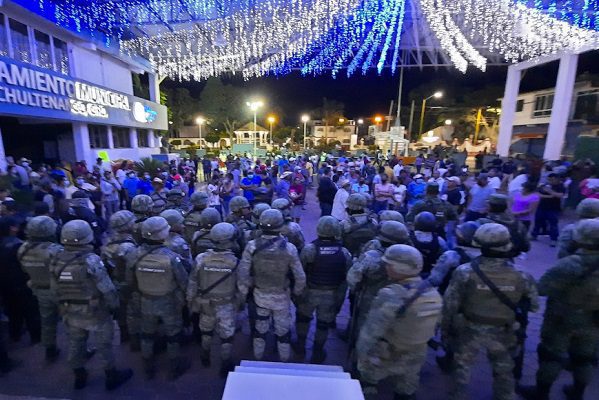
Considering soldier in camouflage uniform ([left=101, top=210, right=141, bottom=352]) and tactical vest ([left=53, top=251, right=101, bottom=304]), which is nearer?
tactical vest ([left=53, top=251, right=101, bottom=304])

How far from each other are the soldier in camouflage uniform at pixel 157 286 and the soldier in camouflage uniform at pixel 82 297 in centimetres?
31

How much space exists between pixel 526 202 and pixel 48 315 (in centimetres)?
→ 843

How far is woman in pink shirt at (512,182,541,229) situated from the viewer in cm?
667

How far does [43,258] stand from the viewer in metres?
3.61

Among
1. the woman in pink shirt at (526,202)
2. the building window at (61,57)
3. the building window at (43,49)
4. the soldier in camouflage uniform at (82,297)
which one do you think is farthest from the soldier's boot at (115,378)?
the building window at (61,57)

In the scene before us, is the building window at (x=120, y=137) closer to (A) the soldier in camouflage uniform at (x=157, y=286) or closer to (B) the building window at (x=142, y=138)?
(B) the building window at (x=142, y=138)

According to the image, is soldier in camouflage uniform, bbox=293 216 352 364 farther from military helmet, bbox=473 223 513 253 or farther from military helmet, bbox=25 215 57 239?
military helmet, bbox=25 215 57 239

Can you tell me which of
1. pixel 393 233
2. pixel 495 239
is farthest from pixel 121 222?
pixel 495 239

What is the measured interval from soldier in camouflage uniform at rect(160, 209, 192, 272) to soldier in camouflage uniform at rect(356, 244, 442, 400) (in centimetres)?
244

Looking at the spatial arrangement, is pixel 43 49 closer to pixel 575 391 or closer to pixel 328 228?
pixel 328 228

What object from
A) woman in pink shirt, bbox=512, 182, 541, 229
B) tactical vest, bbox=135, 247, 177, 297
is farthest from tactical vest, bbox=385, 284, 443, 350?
woman in pink shirt, bbox=512, 182, 541, 229

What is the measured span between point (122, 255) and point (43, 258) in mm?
783

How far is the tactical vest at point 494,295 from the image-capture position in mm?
2793

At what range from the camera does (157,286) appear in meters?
3.43
